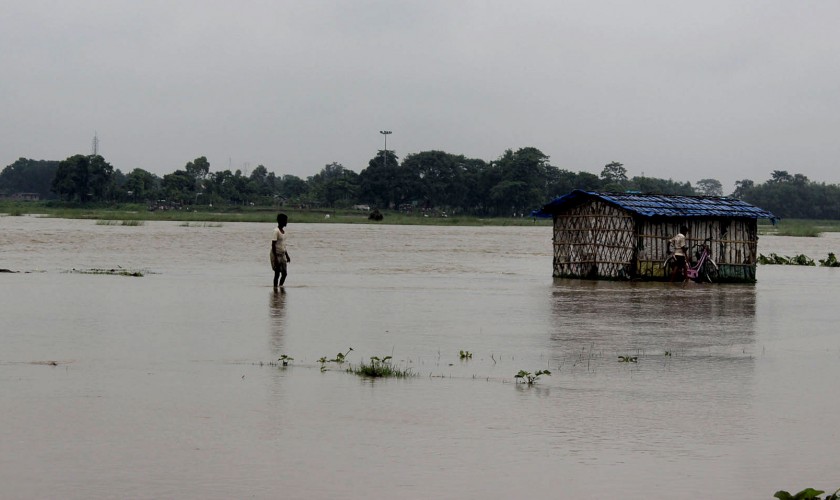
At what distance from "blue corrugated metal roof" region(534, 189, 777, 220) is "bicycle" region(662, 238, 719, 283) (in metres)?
0.92

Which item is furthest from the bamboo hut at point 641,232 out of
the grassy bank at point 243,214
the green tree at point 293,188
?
the green tree at point 293,188

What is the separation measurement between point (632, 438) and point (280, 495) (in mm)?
2967

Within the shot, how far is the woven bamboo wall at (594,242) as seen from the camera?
27297 mm

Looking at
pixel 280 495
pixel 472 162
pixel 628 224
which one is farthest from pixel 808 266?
pixel 472 162

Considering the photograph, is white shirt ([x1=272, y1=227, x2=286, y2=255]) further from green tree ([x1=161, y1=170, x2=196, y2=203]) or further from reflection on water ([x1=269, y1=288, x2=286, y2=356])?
green tree ([x1=161, y1=170, x2=196, y2=203])

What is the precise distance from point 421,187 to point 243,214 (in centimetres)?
2456

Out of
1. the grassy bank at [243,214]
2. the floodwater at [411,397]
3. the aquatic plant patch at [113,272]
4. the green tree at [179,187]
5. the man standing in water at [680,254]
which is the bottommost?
the floodwater at [411,397]

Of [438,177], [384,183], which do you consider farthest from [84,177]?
[438,177]

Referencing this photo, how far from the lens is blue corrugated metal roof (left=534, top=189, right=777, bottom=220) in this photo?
26.7 metres

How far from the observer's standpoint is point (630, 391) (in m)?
10.4

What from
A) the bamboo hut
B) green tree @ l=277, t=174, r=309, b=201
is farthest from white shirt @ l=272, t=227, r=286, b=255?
green tree @ l=277, t=174, r=309, b=201

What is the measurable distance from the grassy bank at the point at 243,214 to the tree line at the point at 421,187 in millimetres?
2354

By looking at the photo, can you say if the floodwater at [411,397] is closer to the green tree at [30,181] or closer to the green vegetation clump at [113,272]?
the green vegetation clump at [113,272]

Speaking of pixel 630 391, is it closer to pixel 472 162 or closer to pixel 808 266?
pixel 808 266
